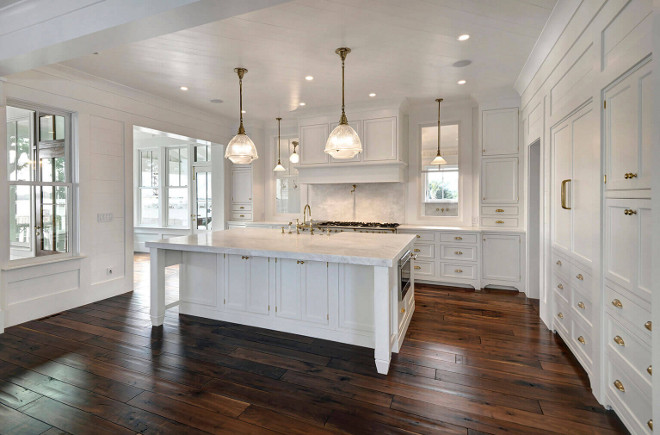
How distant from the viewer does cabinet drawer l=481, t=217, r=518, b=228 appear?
15.7 feet

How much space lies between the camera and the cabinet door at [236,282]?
334 centimetres

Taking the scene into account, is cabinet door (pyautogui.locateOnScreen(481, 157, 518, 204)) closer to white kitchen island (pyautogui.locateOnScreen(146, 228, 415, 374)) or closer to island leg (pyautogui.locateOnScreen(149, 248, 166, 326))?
white kitchen island (pyautogui.locateOnScreen(146, 228, 415, 374))

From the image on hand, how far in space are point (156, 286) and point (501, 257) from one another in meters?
4.39

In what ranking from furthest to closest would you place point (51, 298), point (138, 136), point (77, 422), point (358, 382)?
1. point (138, 136)
2. point (51, 298)
3. point (358, 382)
4. point (77, 422)

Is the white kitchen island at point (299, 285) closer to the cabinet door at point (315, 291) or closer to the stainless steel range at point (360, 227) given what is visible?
the cabinet door at point (315, 291)

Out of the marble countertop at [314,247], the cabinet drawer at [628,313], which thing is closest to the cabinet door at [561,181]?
the cabinet drawer at [628,313]

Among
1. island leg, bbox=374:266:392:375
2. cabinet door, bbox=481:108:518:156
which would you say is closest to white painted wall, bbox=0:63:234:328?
island leg, bbox=374:266:392:375

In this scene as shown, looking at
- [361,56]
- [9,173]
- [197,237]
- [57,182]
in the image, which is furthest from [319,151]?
[9,173]

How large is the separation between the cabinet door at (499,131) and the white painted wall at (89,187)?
470cm

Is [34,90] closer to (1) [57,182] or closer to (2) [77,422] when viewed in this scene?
(1) [57,182]

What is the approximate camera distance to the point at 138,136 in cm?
800

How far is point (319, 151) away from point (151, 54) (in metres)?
2.88

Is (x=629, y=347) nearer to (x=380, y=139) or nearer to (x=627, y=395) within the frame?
(x=627, y=395)

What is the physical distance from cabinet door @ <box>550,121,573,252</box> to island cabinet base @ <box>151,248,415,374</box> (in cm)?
147
